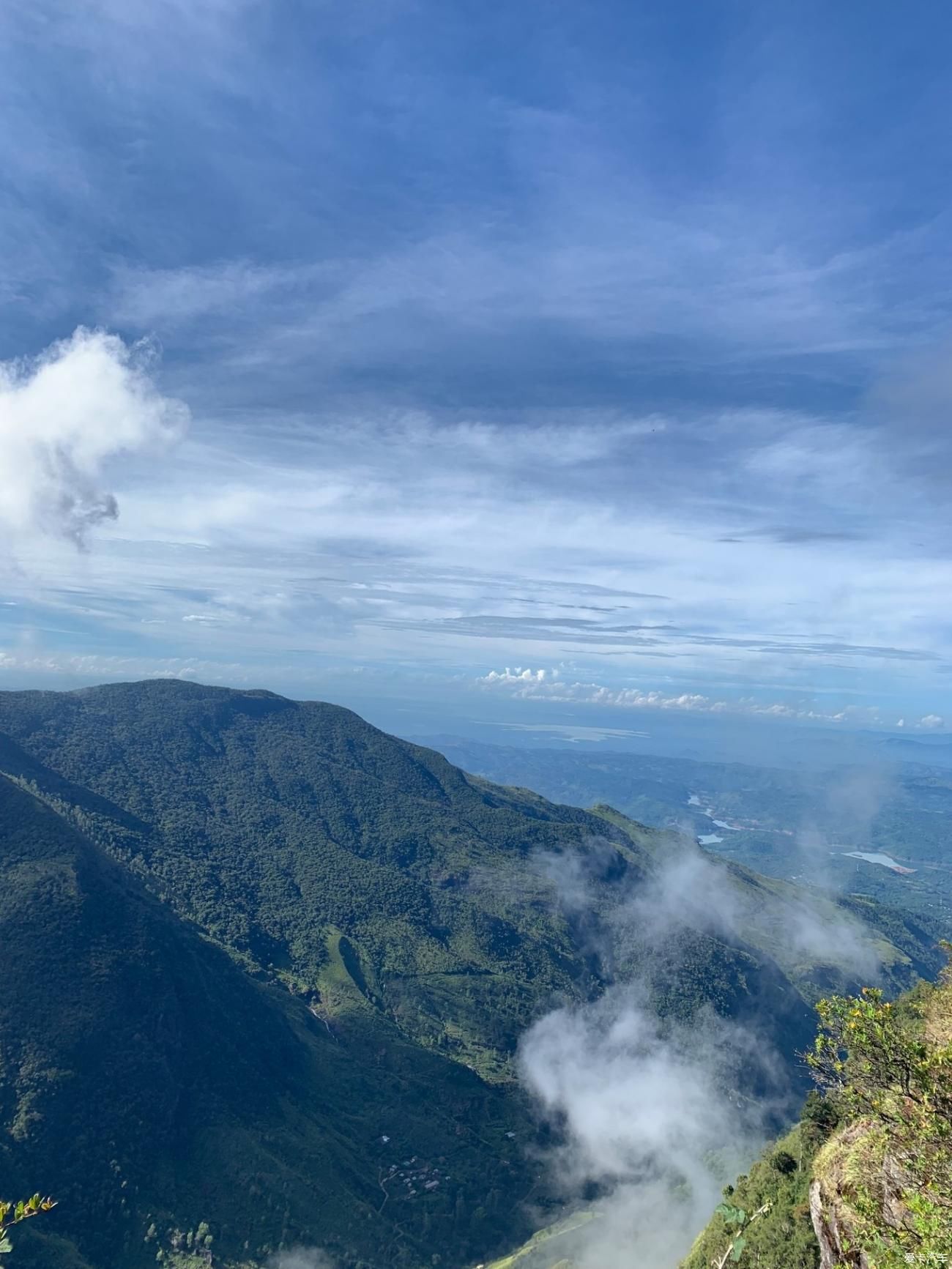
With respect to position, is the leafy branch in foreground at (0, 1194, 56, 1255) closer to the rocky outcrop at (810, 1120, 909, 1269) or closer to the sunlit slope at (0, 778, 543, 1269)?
the rocky outcrop at (810, 1120, 909, 1269)

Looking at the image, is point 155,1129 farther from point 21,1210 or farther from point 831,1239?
point 21,1210

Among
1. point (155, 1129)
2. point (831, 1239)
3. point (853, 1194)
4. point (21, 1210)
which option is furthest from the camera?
point (155, 1129)

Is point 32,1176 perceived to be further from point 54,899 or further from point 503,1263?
point 503,1263

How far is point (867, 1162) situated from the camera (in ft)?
95.9

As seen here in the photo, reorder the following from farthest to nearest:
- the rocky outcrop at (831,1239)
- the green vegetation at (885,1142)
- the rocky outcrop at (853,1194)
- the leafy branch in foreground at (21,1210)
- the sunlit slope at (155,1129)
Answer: the sunlit slope at (155,1129), the rocky outcrop at (831,1239), the rocky outcrop at (853,1194), the green vegetation at (885,1142), the leafy branch in foreground at (21,1210)

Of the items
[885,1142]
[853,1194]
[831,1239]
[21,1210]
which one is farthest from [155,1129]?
[21,1210]

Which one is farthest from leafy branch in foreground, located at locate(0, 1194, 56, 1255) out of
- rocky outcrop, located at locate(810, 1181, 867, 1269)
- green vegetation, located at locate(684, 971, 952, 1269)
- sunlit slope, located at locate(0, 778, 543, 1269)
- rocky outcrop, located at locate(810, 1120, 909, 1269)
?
sunlit slope, located at locate(0, 778, 543, 1269)

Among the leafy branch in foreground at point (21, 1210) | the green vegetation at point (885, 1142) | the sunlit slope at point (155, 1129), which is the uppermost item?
the leafy branch in foreground at point (21, 1210)

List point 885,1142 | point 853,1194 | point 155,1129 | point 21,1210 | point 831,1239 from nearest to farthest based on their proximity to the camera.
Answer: point 21,1210 < point 885,1142 < point 853,1194 < point 831,1239 < point 155,1129

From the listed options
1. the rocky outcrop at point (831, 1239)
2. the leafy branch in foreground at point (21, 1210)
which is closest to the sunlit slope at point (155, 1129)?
the rocky outcrop at point (831, 1239)

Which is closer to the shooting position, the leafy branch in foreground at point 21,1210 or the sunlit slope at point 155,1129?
the leafy branch in foreground at point 21,1210

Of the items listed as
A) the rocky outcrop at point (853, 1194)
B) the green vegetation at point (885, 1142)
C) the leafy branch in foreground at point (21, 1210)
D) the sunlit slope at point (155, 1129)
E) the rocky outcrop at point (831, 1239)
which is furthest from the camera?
the sunlit slope at point (155, 1129)

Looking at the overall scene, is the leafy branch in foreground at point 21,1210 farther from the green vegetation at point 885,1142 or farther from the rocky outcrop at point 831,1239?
the rocky outcrop at point 831,1239

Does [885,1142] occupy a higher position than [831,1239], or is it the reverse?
[885,1142]
